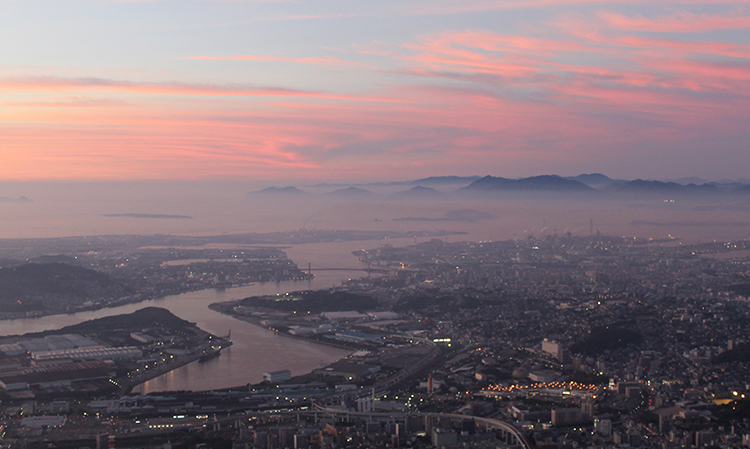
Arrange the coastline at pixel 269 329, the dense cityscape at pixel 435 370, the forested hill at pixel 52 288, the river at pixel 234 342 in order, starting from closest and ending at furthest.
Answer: the dense cityscape at pixel 435 370 → the river at pixel 234 342 → the coastline at pixel 269 329 → the forested hill at pixel 52 288

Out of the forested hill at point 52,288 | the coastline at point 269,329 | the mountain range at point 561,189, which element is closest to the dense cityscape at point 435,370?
the coastline at point 269,329

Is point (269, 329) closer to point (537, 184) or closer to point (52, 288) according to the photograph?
point (52, 288)

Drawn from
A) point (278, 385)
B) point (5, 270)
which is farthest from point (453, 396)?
point (5, 270)

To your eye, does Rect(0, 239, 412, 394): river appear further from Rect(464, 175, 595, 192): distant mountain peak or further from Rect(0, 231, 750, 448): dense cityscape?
Rect(464, 175, 595, 192): distant mountain peak

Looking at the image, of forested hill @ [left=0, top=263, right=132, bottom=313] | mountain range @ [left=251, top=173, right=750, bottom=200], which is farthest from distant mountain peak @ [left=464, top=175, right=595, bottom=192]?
forested hill @ [left=0, top=263, right=132, bottom=313]

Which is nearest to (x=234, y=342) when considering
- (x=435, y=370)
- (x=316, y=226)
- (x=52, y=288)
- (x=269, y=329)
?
(x=269, y=329)

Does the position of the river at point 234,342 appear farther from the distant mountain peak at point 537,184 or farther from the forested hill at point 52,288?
the distant mountain peak at point 537,184

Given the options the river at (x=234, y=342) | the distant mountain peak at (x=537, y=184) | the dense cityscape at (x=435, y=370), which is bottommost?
the river at (x=234, y=342)

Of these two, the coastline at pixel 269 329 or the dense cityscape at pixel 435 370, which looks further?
the coastline at pixel 269 329

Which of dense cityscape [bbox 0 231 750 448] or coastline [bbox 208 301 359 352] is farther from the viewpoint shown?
coastline [bbox 208 301 359 352]

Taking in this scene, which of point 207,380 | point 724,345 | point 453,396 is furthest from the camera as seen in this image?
point 724,345

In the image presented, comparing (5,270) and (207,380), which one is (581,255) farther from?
(207,380)
